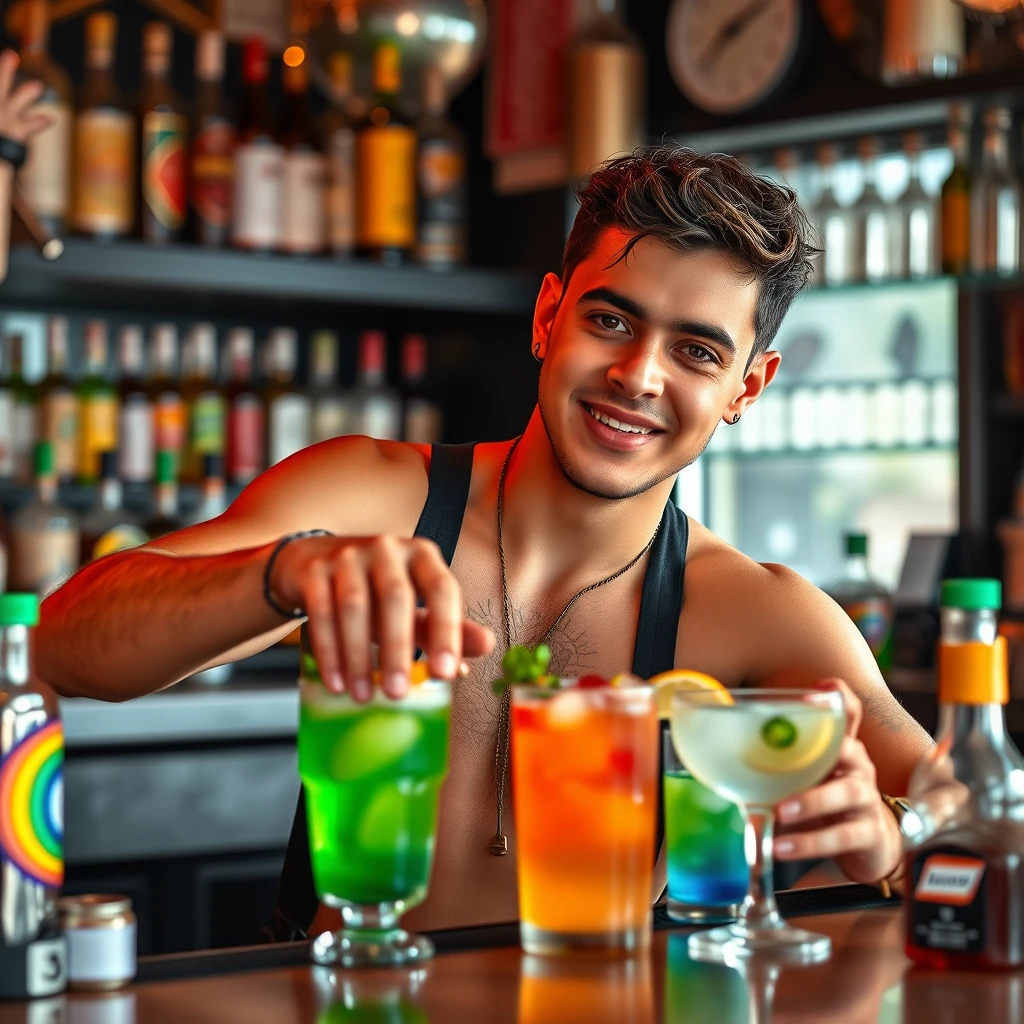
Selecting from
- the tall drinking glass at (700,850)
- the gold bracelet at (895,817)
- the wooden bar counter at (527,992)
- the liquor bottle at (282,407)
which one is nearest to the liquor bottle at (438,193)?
the liquor bottle at (282,407)

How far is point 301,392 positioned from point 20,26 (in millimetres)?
938

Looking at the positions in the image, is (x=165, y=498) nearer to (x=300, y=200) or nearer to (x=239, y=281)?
(x=239, y=281)

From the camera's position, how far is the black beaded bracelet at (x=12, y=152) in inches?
103

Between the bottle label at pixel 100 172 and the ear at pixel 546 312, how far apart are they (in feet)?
5.14

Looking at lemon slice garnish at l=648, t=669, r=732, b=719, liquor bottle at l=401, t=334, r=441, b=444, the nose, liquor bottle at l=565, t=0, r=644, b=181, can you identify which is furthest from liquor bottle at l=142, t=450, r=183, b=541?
lemon slice garnish at l=648, t=669, r=732, b=719

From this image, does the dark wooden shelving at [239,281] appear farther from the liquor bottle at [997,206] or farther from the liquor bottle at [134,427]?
the liquor bottle at [997,206]

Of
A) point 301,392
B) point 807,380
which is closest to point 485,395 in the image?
point 301,392

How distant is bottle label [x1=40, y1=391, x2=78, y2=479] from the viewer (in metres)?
3.21

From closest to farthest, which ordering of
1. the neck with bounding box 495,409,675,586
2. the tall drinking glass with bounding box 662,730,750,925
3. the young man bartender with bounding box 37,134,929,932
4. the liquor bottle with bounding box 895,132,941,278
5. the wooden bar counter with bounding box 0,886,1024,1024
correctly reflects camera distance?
the wooden bar counter with bounding box 0,886,1024,1024 < the tall drinking glass with bounding box 662,730,750,925 < the young man bartender with bounding box 37,134,929,932 < the neck with bounding box 495,409,675,586 < the liquor bottle with bounding box 895,132,941,278

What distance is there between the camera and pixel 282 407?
3.42m

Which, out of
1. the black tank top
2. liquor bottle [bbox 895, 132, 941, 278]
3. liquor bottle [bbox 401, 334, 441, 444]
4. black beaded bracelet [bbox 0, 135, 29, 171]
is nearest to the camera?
the black tank top

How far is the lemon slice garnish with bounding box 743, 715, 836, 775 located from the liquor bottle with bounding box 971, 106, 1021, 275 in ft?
7.09

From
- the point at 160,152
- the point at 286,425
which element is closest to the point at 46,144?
the point at 160,152

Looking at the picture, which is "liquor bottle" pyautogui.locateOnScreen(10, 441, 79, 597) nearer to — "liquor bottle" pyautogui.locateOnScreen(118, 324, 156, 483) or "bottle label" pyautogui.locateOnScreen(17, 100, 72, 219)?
"liquor bottle" pyautogui.locateOnScreen(118, 324, 156, 483)
